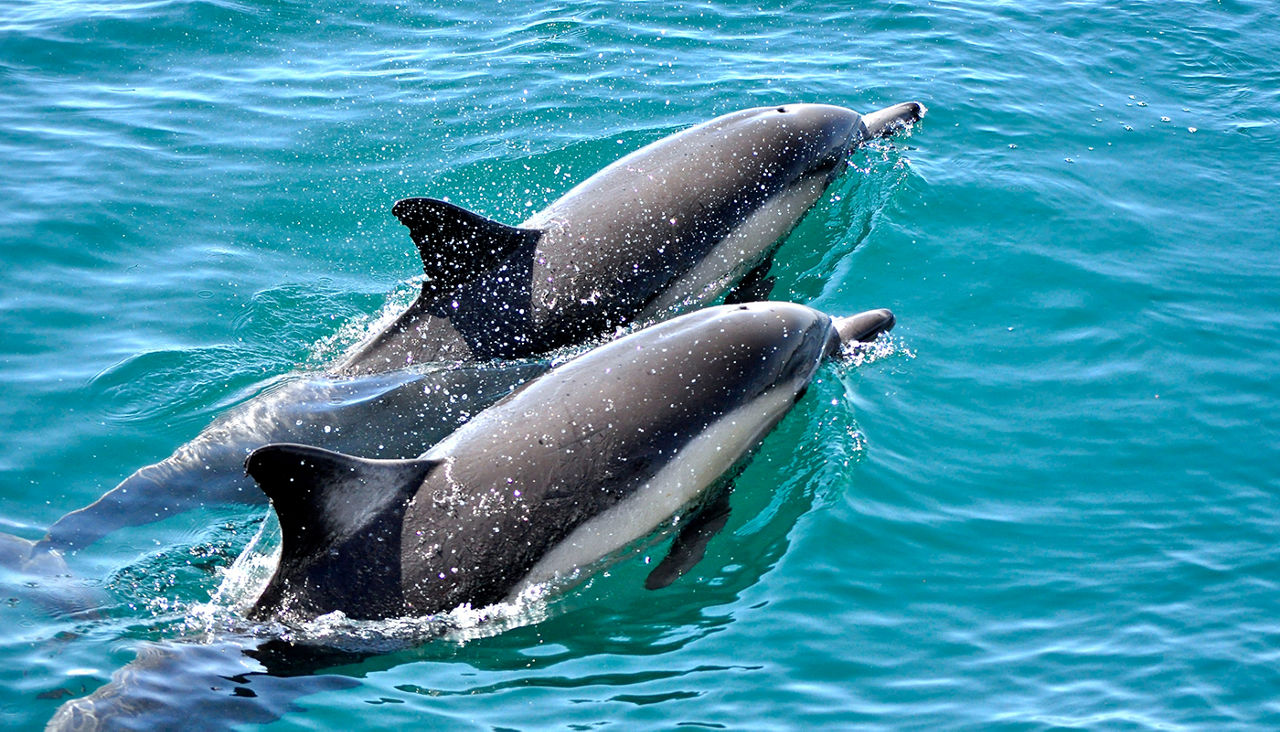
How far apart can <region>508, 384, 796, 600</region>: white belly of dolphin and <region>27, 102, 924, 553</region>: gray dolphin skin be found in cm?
151

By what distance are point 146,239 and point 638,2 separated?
24.2ft

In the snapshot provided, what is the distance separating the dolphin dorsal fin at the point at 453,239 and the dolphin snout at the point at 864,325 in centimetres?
240

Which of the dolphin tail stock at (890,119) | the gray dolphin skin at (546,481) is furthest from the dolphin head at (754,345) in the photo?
the dolphin tail stock at (890,119)

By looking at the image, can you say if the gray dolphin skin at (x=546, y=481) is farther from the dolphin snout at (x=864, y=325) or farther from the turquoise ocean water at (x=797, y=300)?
the dolphin snout at (x=864, y=325)

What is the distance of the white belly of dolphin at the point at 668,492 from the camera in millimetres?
6465

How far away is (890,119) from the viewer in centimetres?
1167

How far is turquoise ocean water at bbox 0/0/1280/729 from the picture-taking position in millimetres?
6125

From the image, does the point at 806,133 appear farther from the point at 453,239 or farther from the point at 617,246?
the point at 453,239

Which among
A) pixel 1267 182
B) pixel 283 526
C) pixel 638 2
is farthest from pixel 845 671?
pixel 638 2

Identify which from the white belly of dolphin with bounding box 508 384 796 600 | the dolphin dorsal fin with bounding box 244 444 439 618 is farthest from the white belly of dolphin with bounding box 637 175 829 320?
the dolphin dorsal fin with bounding box 244 444 439 618

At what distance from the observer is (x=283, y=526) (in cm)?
588

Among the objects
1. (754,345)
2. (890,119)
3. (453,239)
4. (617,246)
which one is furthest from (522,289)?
(890,119)

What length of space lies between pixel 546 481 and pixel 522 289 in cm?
245

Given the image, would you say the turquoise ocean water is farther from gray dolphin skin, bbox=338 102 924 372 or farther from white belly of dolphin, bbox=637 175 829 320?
gray dolphin skin, bbox=338 102 924 372
